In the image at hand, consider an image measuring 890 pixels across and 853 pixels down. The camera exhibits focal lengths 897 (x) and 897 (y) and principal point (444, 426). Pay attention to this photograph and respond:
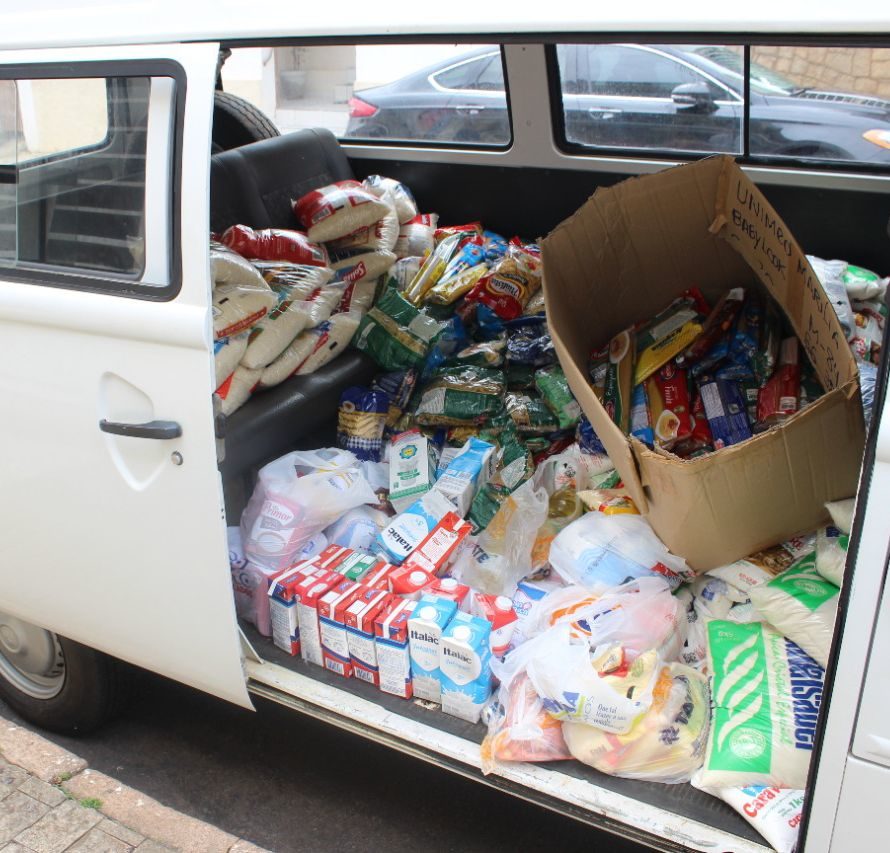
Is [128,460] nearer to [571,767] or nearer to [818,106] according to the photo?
[571,767]

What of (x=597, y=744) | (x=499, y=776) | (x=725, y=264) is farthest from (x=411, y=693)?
(x=725, y=264)

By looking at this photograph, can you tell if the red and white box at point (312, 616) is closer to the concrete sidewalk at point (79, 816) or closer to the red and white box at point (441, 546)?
the red and white box at point (441, 546)

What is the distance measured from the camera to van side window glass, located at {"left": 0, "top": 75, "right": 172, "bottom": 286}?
73.9 inches

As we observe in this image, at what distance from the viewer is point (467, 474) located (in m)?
2.70

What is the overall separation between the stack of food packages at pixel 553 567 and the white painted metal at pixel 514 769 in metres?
0.05

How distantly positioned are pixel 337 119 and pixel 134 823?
3383 mm

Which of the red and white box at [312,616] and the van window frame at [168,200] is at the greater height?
the van window frame at [168,200]

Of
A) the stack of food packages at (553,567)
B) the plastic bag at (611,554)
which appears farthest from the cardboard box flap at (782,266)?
the plastic bag at (611,554)

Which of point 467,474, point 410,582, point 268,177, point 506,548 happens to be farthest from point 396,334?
point 410,582

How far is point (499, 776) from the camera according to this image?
187cm

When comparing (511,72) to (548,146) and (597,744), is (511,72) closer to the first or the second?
(548,146)

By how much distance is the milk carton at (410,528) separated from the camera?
242 cm

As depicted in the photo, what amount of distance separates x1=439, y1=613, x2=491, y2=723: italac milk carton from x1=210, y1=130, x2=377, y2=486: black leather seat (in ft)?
2.92

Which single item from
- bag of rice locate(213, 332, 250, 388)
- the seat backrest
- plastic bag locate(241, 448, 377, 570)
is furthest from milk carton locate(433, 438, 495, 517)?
the seat backrest
